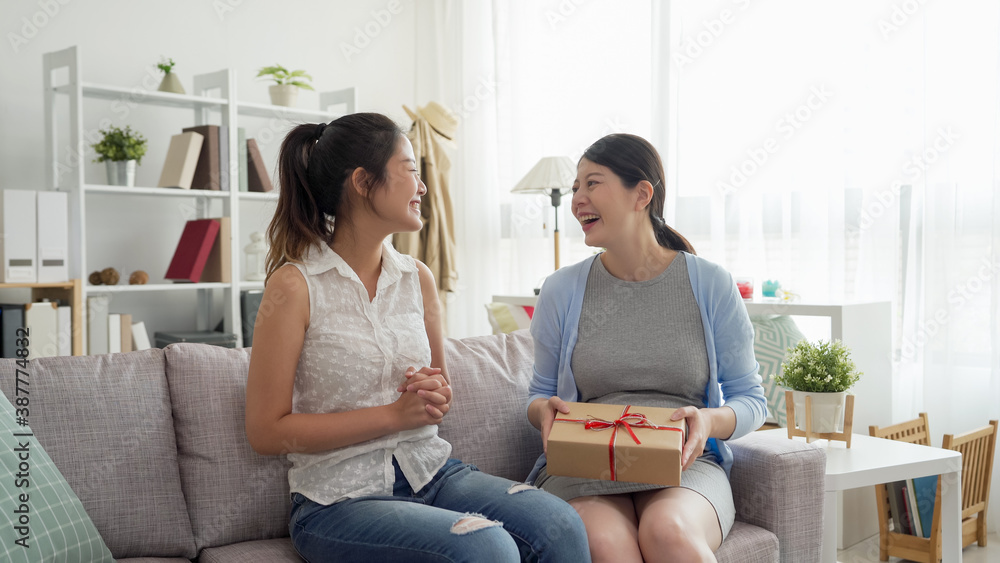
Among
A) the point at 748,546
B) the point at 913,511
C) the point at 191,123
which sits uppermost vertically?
the point at 191,123

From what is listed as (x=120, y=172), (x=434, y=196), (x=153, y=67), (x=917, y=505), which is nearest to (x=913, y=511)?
(x=917, y=505)

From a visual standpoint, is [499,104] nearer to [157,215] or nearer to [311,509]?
[157,215]

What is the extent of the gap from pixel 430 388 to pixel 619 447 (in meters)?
0.34

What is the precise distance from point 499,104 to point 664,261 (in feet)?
8.93

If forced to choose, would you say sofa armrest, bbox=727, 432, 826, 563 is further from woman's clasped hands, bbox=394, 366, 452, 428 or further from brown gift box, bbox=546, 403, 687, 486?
woman's clasped hands, bbox=394, 366, 452, 428

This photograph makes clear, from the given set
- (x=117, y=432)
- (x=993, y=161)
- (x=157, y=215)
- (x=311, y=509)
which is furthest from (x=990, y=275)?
(x=157, y=215)

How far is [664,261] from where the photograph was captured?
5.49 feet

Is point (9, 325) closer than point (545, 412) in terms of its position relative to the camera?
No

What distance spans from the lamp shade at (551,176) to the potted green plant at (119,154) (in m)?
1.65

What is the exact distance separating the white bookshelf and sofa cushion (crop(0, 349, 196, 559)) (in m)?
1.91

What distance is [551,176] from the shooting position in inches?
132

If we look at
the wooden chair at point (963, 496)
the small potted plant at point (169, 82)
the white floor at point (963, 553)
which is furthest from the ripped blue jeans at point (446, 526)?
the small potted plant at point (169, 82)

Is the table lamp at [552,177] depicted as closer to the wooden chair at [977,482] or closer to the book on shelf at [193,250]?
the book on shelf at [193,250]

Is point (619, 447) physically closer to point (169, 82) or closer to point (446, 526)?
point (446, 526)
